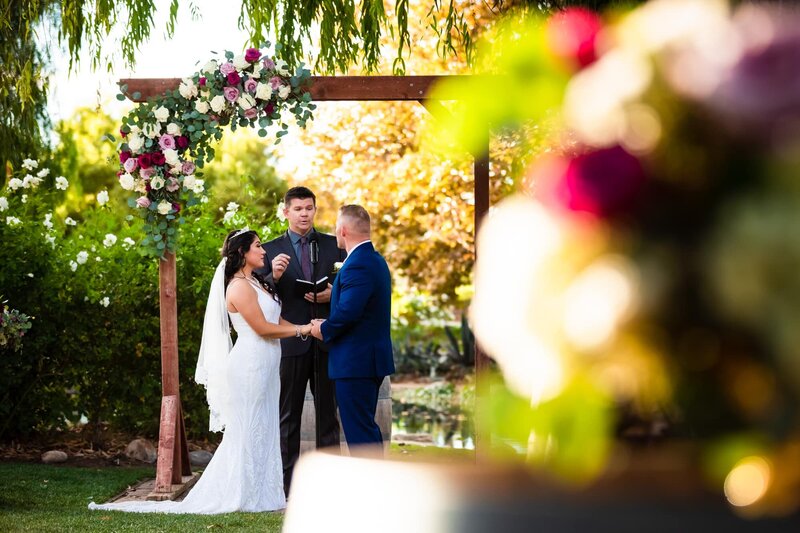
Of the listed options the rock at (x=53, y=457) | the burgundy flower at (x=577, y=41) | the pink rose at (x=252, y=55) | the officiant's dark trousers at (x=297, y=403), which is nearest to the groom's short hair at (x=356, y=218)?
the officiant's dark trousers at (x=297, y=403)

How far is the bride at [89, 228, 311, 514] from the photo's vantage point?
6.39m

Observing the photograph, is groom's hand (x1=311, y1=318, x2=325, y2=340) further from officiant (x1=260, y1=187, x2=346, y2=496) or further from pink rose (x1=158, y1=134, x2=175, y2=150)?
pink rose (x1=158, y1=134, x2=175, y2=150)

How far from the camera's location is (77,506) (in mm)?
6500

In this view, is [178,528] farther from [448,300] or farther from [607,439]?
[448,300]

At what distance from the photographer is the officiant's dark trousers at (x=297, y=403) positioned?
22.2 feet

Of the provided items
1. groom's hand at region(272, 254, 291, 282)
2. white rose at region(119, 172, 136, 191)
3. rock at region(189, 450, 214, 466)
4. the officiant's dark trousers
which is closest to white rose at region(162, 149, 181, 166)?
white rose at region(119, 172, 136, 191)

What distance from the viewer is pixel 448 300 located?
17.5m

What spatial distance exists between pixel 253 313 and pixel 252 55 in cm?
181

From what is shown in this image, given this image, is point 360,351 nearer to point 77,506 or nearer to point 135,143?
point 77,506

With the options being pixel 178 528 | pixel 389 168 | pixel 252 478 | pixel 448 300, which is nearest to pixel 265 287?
pixel 252 478

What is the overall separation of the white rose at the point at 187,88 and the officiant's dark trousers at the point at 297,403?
6.10ft

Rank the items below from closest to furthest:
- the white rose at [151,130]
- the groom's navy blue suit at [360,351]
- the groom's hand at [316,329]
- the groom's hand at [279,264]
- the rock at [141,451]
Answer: the groom's navy blue suit at [360,351], the groom's hand at [316,329], the groom's hand at [279,264], the white rose at [151,130], the rock at [141,451]

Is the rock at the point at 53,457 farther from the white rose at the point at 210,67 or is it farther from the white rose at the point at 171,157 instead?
the white rose at the point at 210,67

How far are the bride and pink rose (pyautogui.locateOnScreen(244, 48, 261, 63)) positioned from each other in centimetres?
125
